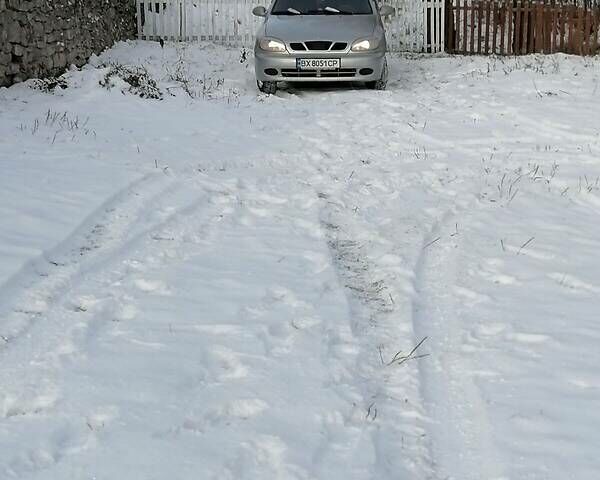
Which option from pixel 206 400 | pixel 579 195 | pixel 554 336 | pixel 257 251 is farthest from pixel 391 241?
pixel 206 400

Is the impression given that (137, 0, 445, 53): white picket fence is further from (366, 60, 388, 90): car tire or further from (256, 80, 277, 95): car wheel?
(256, 80, 277, 95): car wheel

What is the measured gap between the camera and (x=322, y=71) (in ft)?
37.1

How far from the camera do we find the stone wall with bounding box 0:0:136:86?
9828 millimetres

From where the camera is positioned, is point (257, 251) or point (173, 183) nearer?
point (257, 251)

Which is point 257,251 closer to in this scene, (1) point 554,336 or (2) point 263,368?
(2) point 263,368

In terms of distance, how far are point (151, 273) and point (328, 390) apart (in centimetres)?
165

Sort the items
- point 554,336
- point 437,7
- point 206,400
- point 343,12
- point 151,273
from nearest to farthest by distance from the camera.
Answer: point 206,400
point 554,336
point 151,273
point 343,12
point 437,7

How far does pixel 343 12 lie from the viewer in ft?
40.0

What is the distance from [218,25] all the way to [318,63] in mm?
6649

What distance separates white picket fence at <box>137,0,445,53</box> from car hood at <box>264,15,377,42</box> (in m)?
5.25

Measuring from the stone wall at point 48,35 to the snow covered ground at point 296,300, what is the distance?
1275 mm

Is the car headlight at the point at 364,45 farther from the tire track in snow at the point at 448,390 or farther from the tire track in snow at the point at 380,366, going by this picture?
the tire track in snow at the point at 448,390

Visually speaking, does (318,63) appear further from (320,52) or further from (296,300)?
(296,300)

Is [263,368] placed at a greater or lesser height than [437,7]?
lesser
